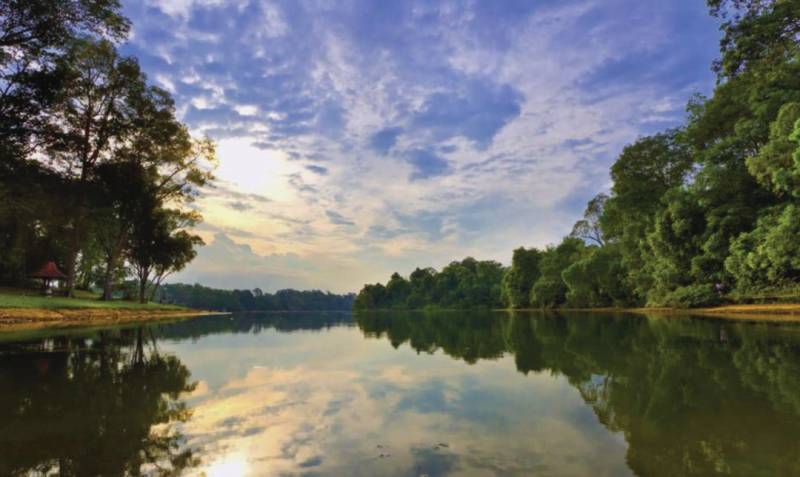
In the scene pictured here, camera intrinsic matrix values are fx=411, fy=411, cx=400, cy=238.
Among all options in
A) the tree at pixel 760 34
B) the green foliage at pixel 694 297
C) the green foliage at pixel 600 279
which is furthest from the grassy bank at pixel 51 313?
the green foliage at pixel 600 279

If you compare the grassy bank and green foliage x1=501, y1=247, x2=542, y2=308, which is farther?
green foliage x1=501, y1=247, x2=542, y2=308

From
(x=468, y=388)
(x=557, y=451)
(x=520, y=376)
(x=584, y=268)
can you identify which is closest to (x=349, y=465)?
(x=557, y=451)

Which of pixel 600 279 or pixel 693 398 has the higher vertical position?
pixel 600 279

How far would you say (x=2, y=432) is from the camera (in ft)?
15.2

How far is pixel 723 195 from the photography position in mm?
28219

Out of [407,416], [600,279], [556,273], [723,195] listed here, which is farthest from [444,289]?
[407,416]

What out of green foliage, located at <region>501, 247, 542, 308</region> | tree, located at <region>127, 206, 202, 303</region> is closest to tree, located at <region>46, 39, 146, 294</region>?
tree, located at <region>127, 206, 202, 303</region>

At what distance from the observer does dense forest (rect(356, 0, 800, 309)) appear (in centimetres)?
1719

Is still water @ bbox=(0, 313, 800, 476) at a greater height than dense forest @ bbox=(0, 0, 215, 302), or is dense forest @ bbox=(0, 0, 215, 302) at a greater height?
dense forest @ bbox=(0, 0, 215, 302)

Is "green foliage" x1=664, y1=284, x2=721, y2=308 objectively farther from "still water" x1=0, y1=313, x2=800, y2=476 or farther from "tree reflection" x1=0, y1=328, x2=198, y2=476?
"tree reflection" x1=0, y1=328, x2=198, y2=476

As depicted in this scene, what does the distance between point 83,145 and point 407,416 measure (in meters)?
35.2

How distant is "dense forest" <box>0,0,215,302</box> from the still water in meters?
18.8

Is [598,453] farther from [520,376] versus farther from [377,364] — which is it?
[377,364]

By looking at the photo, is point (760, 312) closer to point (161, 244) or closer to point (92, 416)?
point (92, 416)
